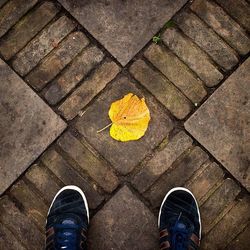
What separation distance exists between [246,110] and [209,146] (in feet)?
1.04

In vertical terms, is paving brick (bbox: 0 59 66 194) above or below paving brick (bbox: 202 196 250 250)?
above

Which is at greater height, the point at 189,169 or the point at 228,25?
the point at 228,25

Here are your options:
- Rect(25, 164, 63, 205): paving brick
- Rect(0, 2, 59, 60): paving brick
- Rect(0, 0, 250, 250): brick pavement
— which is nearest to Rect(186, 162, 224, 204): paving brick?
Rect(0, 0, 250, 250): brick pavement

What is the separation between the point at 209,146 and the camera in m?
2.33

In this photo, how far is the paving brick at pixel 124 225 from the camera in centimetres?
228

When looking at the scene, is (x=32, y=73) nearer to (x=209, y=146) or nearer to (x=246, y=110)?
(x=209, y=146)

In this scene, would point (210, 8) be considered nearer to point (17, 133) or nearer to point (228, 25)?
point (228, 25)

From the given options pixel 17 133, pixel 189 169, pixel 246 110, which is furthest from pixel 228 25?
pixel 17 133

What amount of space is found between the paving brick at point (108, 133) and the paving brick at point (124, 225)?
19cm

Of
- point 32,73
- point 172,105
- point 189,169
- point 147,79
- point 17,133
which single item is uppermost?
point 32,73

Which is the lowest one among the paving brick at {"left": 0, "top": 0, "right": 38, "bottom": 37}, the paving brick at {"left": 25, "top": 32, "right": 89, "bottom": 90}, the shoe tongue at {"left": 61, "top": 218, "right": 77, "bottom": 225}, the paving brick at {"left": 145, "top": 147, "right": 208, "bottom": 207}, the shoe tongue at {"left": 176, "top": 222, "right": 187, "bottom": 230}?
the shoe tongue at {"left": 176, "top": 222, "right": 187, "bottom": 230}

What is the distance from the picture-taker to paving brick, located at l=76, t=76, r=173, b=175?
2328mm

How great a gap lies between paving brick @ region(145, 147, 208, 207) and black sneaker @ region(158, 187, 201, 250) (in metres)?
0.04

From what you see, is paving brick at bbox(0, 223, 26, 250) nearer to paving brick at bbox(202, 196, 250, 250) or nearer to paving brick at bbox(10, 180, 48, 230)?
paving brick at bbox(10, 180, 48, 230)
